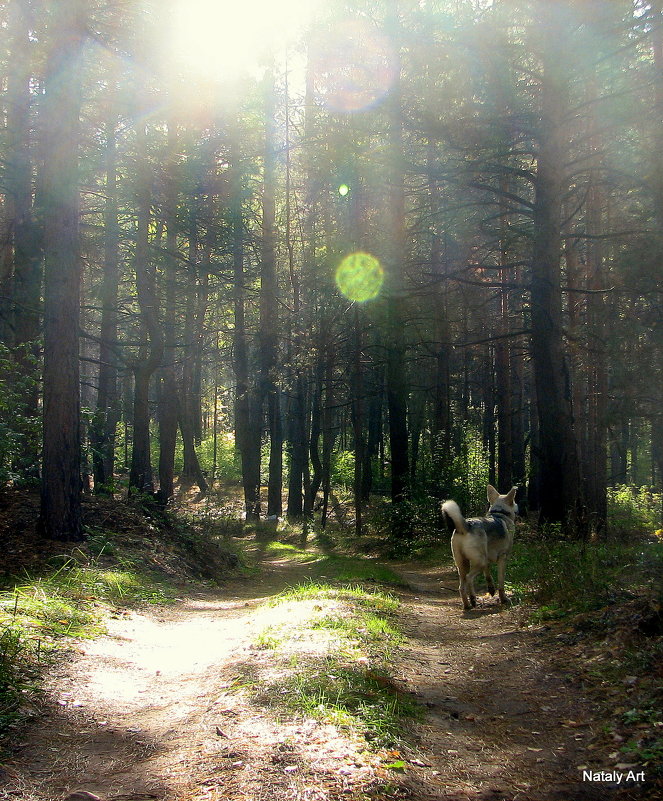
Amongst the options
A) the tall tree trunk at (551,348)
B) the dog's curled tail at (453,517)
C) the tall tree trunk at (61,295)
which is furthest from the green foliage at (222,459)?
the dog's curled tail at (453,517)

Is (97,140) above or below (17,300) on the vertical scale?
above

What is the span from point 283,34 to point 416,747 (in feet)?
70.4

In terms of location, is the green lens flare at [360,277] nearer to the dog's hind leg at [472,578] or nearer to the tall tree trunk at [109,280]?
the tall tree trunk at [109,280]

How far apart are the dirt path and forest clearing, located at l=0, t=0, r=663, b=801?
0.03 meters

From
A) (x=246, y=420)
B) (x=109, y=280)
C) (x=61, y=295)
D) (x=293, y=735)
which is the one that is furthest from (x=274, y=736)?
(x=246, y=420)

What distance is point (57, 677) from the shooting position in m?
5.13

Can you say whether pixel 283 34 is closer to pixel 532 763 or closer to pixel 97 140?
pixel 97 140

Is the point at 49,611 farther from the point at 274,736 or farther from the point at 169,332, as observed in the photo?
the point at 169,332

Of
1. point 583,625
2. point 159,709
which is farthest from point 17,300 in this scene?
point 583,625

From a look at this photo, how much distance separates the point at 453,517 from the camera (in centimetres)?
816

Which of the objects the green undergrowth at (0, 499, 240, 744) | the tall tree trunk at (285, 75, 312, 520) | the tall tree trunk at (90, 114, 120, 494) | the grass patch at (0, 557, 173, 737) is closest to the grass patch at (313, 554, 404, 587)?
the green undergrowth at (0, 499, 240, 744)

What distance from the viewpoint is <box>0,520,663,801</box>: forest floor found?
345 centimetres

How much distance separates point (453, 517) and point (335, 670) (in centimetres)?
350

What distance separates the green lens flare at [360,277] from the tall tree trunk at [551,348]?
590 centimetres
